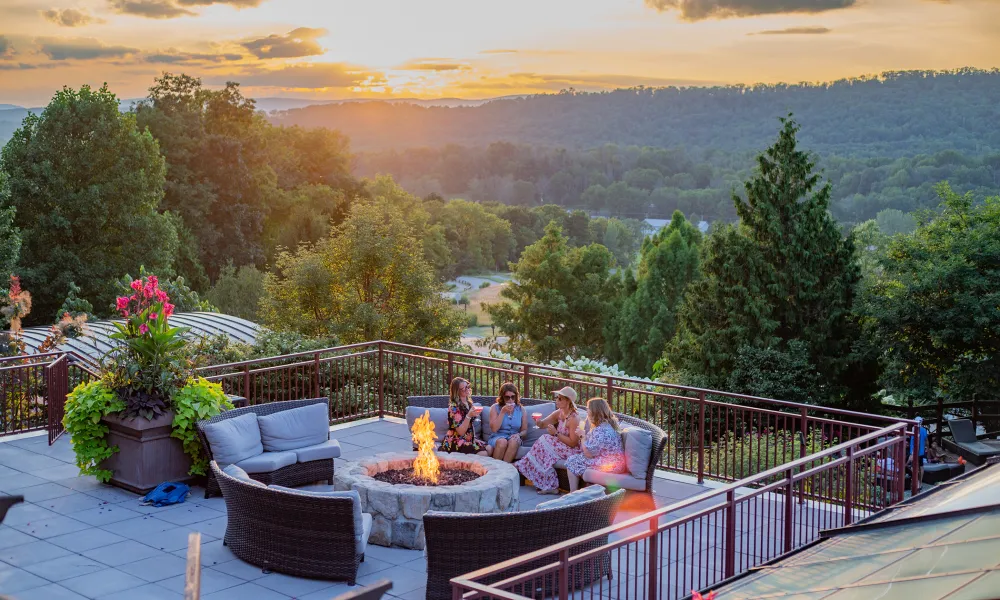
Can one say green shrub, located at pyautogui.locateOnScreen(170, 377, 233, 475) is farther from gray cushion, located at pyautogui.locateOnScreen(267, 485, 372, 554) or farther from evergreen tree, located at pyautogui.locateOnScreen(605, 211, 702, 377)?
evergreen tree, located at pyautogui.locateOnScreen(605, 211, 702, 377)

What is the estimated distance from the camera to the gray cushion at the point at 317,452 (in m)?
11.1

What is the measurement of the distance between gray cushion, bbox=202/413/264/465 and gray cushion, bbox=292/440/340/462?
465mm

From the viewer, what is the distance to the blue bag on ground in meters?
10.5

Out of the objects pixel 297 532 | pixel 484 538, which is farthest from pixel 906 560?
pixel 297 532

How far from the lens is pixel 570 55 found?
98500 millimetres

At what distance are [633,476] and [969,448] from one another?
10783 millimetres

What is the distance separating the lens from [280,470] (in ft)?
35.5

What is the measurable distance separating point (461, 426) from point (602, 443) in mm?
1864

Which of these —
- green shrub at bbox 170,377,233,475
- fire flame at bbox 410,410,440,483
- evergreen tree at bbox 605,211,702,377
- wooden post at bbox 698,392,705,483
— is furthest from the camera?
evergreen tree at bbox 605,211,702,377

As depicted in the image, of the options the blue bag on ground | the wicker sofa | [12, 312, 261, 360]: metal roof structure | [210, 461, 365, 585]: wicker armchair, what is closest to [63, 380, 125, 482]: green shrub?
the blue bag on ground

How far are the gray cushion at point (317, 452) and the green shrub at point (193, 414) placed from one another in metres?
1.06

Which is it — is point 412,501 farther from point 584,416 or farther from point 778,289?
point 778,289

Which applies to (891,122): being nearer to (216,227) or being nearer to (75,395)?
(216,227)

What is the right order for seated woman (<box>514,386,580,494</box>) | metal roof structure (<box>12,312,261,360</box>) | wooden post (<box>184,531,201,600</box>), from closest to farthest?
wooden post (<box>184,531,201,600</box>) < seated woman (<box>514,386,580,494</box>) < metal roof structure (<box>12,312,261,360</box>)
